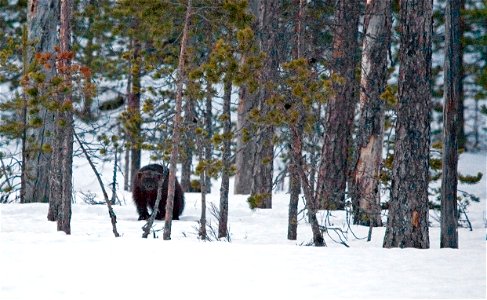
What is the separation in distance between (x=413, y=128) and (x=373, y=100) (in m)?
4.40

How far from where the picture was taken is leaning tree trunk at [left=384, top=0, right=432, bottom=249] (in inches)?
427

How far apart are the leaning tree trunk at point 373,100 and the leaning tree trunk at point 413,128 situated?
13.8 feet

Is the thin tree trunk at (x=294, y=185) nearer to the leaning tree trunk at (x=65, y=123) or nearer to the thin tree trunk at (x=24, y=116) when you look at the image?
A: the leaning tree trunk at (x=65, y=123)

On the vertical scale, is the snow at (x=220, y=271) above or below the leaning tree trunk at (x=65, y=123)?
below

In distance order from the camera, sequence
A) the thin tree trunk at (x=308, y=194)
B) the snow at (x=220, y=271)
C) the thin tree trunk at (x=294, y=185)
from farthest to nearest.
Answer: the thin tree trunk at (x=294, y=185) → the thin tree trunk at (x=308, y=194) → the snow at (x=220, y=271)

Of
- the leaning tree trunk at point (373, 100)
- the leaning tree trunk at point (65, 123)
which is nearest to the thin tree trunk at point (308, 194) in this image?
the leaning tree trunk at point (65, 123)

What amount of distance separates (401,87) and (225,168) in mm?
3210

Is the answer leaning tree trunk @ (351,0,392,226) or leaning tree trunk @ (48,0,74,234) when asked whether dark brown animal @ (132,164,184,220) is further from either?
leaning tree trunk @ (351,0,392,226)

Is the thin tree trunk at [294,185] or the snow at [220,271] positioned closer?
the snow at [220,271]

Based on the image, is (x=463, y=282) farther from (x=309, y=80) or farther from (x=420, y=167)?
(x=309, y=80)

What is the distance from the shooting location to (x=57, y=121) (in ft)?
41.9

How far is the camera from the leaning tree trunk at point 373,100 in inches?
600

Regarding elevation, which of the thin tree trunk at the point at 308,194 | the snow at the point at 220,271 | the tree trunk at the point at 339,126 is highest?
the tree trunk at the point at 339,126

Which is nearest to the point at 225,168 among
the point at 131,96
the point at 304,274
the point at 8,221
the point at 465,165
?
the point at 8,221
